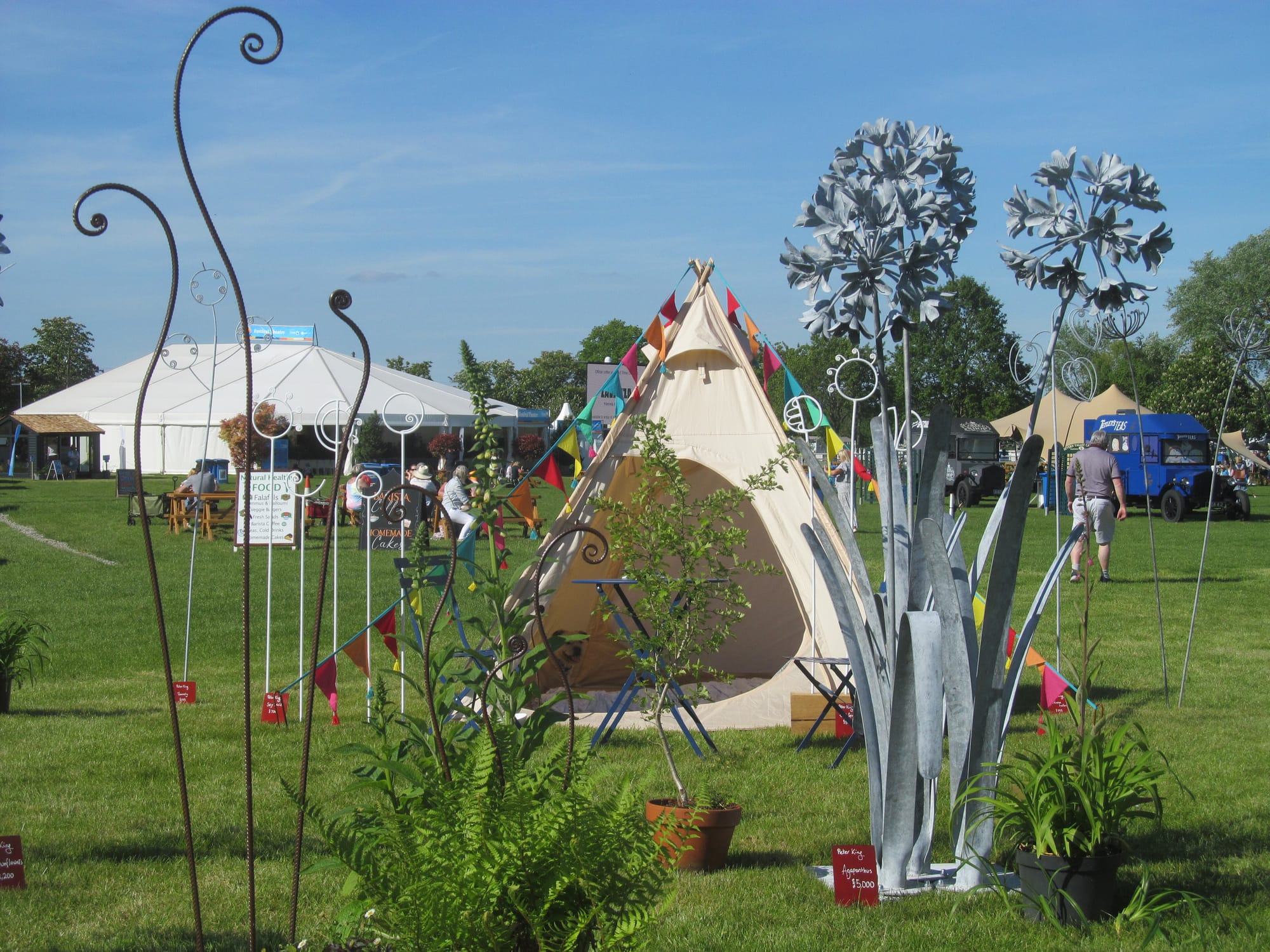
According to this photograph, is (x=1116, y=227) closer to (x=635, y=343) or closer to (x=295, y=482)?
(x=635, y=343)

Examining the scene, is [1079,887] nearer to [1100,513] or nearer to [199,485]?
[1100,513]

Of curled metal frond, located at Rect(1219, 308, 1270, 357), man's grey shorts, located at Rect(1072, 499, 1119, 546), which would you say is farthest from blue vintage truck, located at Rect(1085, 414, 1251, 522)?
curled metal frond, located at Rect(1219, 308, 1270, 357)

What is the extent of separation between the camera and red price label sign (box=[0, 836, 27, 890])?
12.6 ft

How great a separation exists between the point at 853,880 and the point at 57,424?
4603 centimetres

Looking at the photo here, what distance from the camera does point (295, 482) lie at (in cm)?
808

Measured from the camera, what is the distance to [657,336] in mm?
6898

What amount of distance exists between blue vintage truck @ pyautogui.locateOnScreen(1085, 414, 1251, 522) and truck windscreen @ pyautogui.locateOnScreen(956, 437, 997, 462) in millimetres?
4710

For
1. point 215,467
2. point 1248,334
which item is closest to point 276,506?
point 1248,334

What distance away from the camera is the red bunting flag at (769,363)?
7211mm

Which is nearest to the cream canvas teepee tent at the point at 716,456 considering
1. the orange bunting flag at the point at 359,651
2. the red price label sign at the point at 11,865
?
the orange bunting flag at the point at 359,651

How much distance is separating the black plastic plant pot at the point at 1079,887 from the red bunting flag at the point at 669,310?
13.6ft

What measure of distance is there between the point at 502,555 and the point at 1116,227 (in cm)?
256

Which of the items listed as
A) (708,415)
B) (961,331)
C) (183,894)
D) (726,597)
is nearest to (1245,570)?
(708,415)

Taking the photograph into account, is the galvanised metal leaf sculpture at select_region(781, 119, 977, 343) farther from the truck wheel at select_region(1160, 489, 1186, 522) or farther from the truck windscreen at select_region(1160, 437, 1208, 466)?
the truck windscreen at select_region(1160, 437, 1208, 466)
